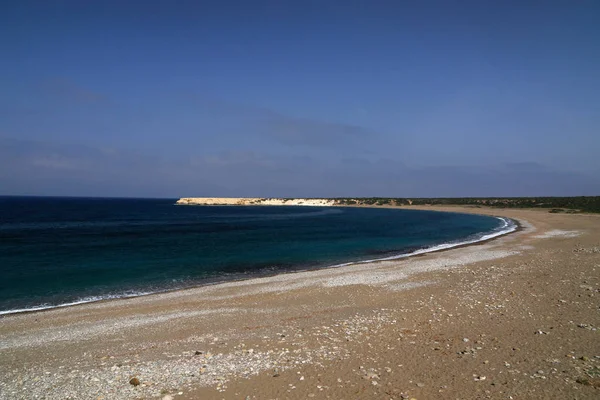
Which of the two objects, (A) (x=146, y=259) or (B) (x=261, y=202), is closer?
(A) (x=146, y=259)

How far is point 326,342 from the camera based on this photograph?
416 inches

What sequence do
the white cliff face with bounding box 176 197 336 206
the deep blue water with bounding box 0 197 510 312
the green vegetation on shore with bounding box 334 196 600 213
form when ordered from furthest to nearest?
the white cliff face with bounding box 176 197 336 206 → the green vegetation on shore with bounding box 334 196 600 213 → the deep blue water with bounding box 0 197 510 312

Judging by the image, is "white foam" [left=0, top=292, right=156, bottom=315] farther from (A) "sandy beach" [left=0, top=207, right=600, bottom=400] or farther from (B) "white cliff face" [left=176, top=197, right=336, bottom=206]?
(B) "white cliff face" [left=176, top=197, right=336, bottom=206]

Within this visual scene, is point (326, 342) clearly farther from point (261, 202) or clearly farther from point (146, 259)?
point (261, 202)

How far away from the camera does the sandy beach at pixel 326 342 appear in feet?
26.2

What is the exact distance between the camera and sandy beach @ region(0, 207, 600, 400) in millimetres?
7977

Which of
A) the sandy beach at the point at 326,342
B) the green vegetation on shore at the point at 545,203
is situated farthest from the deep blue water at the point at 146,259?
the green vegetation on shore at the point at 545,203

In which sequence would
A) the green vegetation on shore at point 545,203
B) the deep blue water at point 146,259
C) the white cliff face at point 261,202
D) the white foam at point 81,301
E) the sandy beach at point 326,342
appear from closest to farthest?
the sandy beach at point 326,342, the white foam at point 81,301, the deep blue water at point 146,259, the green vegetation on shore at point 545,203, the white cliff face at point 261,202

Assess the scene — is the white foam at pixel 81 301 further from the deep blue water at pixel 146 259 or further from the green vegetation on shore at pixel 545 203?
the green vegetation on shore at pixel 545 203

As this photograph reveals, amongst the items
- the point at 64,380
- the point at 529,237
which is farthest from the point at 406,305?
the point at 529,237

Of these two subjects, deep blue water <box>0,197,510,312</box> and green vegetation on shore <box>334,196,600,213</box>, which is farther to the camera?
green vegetation on shore <box>334,196,600,213</box>

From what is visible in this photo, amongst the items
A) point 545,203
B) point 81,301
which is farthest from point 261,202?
point 81,301

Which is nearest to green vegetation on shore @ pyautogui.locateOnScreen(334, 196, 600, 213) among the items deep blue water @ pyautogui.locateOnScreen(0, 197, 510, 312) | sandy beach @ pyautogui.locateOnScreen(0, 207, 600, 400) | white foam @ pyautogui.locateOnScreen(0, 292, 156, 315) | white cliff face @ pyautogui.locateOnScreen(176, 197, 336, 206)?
white cliff face @ pyautogui.locateOnScreen(176, 197, 336, 206)

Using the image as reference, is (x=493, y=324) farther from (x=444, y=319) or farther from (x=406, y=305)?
(x=406, y=305)
